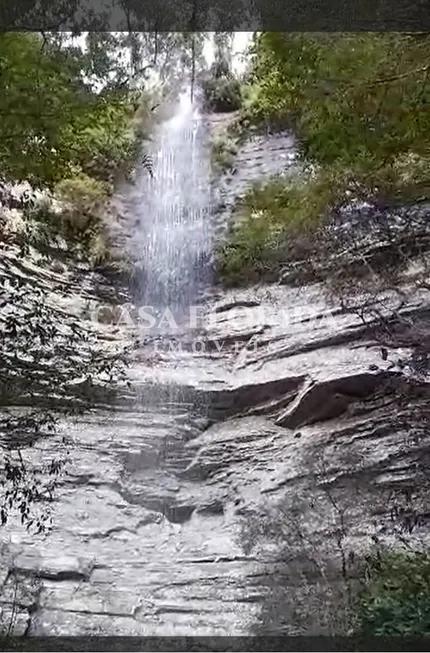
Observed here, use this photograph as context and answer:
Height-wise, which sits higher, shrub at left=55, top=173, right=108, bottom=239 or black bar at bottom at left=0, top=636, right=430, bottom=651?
shrub at left=55, top=173, right=108, bottom=239

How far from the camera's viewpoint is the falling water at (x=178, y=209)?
2.04 m

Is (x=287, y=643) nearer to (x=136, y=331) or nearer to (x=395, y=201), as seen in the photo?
(x=136, y=331)

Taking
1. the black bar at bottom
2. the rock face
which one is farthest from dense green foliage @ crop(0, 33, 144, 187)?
the black bar at bottom

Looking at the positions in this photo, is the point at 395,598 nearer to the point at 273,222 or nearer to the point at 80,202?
the point at 273,222

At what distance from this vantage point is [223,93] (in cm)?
207

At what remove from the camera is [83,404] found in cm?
198

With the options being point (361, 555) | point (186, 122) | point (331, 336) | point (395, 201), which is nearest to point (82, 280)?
point (186, 122)

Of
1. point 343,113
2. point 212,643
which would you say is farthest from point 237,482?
point 343,113

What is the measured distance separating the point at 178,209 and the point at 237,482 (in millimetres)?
695

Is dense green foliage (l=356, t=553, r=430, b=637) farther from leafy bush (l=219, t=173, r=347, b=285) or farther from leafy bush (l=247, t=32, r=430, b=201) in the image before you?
leafy bush (l=247, t=32, r=430, b=201)

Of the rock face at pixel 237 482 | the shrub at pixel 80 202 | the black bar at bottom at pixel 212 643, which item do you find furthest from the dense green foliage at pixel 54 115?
the black bar at bottom at pixel 212 643

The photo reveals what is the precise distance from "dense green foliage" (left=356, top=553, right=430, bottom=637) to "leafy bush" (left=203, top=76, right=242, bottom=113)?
1163mm

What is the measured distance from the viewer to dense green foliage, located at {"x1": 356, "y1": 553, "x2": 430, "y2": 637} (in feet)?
6.09

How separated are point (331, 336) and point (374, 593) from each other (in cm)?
61
